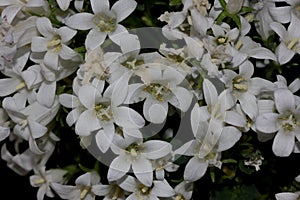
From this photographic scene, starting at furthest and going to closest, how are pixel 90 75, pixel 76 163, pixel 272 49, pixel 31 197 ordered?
pixel 31 197, pixel 76 163, pixel 272 49, pixel 90 75

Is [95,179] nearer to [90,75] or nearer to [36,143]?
[36,143]

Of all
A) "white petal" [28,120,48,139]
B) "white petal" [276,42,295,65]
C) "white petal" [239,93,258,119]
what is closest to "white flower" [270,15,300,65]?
"white petal" [276,42,295,65]

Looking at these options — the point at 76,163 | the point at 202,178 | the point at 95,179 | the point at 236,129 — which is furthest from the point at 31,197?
the point at 236,129

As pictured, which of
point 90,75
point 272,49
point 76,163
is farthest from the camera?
point 76,163

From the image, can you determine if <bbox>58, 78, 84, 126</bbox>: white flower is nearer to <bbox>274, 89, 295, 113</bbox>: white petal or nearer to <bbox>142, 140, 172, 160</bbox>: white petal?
<bbox>142, 140, 172, 160</bbox>: white petal

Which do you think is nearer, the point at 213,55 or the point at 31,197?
the point at 213,55

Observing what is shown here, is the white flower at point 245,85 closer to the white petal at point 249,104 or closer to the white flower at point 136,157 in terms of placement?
the white petal at point 249,104

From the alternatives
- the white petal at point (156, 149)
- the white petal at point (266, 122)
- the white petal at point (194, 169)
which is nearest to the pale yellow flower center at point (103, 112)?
the white petal at point (156, 149)

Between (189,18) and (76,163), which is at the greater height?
(189,18)
